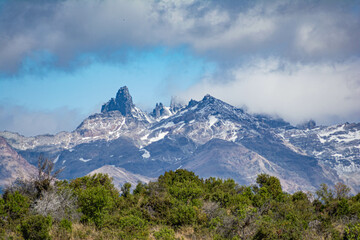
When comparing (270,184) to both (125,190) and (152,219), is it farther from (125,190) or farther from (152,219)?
(152,219)

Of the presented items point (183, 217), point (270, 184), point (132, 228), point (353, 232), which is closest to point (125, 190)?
point (270, 184)

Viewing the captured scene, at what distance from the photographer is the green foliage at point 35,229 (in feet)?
94.6

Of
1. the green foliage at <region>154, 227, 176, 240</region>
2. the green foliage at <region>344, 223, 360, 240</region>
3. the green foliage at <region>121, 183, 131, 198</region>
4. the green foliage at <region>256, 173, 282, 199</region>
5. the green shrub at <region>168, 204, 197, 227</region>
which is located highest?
the green foliage at <region>256, 173, 282, 199</region>

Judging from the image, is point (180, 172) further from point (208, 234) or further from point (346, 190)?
point (208, 234)

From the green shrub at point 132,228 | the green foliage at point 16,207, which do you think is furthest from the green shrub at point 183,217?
the green foliage at point 16,207

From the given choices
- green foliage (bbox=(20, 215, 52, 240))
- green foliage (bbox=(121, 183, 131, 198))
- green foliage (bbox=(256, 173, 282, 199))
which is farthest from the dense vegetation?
green foliage (bbox=(256, 173, 282, 199))

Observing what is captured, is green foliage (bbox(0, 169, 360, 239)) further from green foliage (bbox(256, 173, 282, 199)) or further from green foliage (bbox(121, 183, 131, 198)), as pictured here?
green foliage (bbox(256, 173, 282, 199))

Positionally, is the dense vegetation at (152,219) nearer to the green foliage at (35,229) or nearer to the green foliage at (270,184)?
the green foliage at (35,229)

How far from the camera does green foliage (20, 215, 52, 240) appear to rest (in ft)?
94.6

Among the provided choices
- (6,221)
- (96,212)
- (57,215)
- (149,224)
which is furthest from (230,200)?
A: (6,221)

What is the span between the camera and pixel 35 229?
29.1 m

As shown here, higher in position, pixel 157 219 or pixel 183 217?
pixel 183 217

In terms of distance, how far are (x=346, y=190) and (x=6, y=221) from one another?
52.2 meters

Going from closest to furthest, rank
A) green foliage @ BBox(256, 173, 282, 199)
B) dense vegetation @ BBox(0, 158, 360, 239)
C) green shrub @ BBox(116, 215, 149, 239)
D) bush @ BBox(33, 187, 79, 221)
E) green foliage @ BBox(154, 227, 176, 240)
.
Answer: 1. dense vegetation @ BBox(0, 158, 360, 239)
2. green foliage @ BBox(154, 227, 176, 240)
3. green shrub @ BBox(116, 215, 149, 239)
4. bush @ BBox(33, 187, 79, 221)
5. green foliage @ BBox(256, 173, 282, 199)
